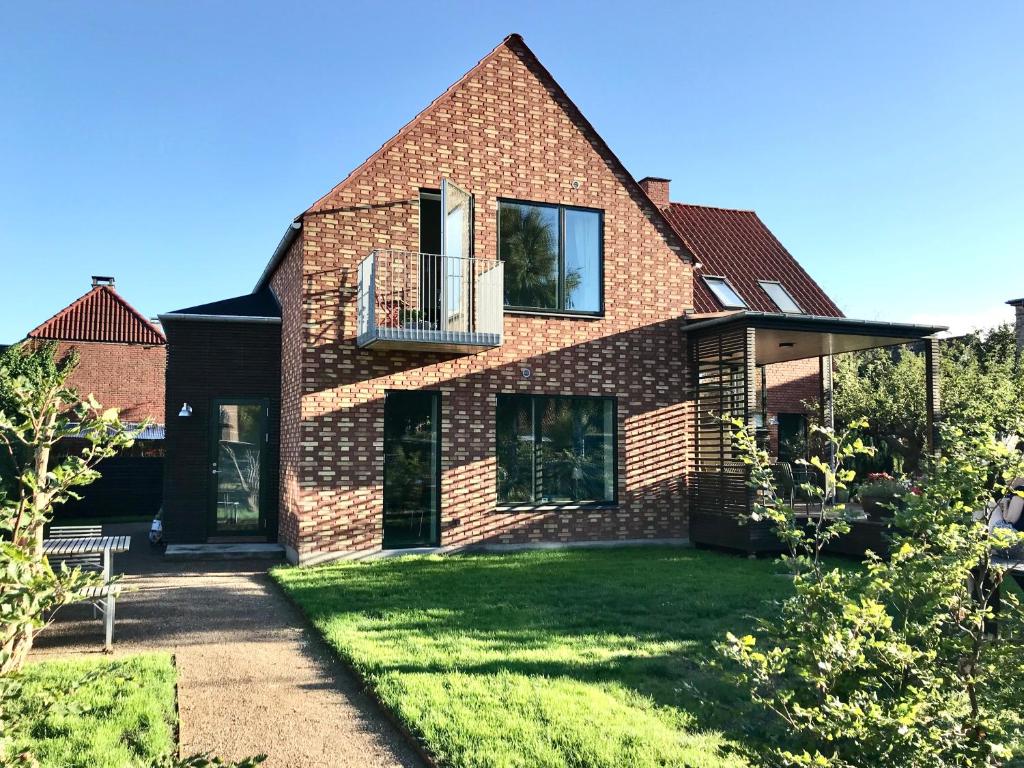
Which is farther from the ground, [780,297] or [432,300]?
[780,297]

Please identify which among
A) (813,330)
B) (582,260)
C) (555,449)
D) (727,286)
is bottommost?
(555,449)

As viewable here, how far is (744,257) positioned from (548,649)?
593 inches

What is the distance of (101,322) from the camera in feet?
90.3

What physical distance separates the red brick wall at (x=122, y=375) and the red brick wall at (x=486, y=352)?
54.9 ft

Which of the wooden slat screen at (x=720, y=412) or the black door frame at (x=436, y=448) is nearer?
the black door frame at (x=436, y=448)

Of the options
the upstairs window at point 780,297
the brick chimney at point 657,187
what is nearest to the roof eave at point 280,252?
the brick chimney at point 657,187

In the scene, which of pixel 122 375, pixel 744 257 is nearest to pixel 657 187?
pixel 744 257

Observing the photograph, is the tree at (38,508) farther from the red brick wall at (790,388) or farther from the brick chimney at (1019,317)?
the brick chimney at (1019,317)

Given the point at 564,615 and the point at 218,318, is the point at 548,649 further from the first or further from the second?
the point at 218,318

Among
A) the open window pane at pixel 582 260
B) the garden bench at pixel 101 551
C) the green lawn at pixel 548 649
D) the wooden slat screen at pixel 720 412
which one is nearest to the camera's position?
the green lawn at pixel 548 649

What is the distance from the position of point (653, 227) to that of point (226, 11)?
7093 millimetres

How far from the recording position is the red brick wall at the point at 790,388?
19.1 metres

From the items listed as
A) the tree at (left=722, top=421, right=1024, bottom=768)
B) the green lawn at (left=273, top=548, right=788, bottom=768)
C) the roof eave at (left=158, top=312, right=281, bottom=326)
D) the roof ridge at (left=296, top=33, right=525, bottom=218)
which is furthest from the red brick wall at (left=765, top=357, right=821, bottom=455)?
the tree at (left=722, top=421, right=1024, bottom=768)

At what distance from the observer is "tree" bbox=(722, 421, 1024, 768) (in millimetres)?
2785
